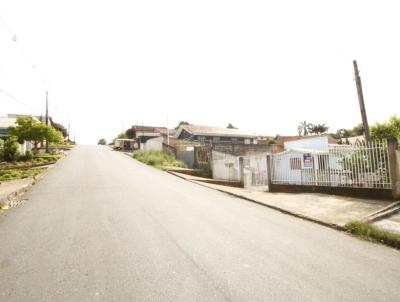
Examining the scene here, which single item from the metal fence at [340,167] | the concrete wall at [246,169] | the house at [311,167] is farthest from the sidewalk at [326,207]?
the concrete wall at [246,169]

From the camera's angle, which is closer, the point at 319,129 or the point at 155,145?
the point at 155,145

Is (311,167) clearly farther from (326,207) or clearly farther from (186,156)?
(186,156)

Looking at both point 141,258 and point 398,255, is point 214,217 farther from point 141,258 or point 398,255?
point 398,255

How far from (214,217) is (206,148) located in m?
16.8

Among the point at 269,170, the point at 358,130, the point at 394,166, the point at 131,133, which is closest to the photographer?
the point at 394,166

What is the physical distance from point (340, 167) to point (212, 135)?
31707 millimetres

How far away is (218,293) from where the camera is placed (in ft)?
10.6

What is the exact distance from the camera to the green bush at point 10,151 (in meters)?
24.5

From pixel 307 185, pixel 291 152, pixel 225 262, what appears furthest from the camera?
pixel 291 152

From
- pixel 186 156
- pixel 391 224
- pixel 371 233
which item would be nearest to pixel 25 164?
pixel 186 156

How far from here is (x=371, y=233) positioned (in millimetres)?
5859

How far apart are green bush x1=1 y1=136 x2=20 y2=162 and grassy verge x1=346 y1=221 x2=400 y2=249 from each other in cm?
2871

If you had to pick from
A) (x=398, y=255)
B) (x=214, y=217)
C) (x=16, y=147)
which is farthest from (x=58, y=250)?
(x=16, y=147)

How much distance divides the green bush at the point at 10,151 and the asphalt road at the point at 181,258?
70.5 feet
